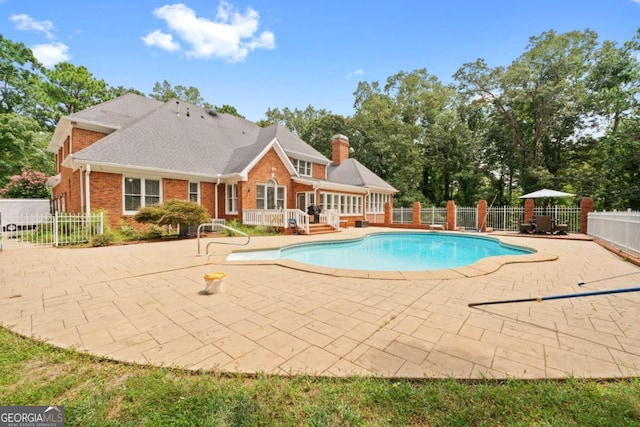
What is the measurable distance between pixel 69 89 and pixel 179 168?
83.7 ft

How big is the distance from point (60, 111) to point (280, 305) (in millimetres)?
37667

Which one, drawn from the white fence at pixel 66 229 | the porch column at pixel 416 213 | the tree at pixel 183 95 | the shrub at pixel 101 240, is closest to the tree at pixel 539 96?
the porch column at pixel 416 213

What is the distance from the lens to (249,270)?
615cm

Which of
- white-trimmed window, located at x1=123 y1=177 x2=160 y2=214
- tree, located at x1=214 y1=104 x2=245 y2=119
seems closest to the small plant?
white-trimmed window, located at x1=123 y1=177 x2=160 y2=214

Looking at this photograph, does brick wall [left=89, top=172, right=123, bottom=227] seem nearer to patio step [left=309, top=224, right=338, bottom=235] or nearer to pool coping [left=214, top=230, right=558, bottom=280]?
pool coping [left=214, top=230, right=558, bottom=280]

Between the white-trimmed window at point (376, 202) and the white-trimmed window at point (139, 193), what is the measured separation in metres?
16.4

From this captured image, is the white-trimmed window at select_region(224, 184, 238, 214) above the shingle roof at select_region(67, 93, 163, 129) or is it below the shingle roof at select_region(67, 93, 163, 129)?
below

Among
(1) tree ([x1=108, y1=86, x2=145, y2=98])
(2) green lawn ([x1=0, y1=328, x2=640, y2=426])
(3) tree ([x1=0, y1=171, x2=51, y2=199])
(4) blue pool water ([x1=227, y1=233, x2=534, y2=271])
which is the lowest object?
(4) blue pool water ([x1=227, y1=233, x2=534, y2=271])

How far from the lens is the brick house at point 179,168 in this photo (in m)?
12.4

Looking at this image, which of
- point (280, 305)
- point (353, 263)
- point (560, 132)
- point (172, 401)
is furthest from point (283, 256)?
point (560, 132)

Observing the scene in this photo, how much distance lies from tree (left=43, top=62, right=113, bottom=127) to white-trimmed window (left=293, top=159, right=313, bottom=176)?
2545 cm

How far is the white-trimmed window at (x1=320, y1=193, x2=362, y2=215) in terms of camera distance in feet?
63.2

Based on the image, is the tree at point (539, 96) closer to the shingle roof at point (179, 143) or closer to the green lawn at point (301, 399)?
the shingle roof at point (179, 143)

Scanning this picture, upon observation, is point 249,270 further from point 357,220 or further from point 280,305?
point 357,220
